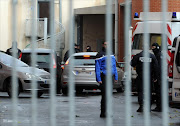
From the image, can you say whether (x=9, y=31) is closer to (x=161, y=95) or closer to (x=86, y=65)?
(x=161, y=95)

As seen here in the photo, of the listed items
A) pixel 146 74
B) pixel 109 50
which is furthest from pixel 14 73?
pixel 146 74

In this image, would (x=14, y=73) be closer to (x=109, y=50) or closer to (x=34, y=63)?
(x=34, y=63)

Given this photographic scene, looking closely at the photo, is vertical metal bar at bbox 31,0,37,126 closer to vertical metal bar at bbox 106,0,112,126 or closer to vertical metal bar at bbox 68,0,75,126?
vertical metal bar at bbox 68,0,75,126

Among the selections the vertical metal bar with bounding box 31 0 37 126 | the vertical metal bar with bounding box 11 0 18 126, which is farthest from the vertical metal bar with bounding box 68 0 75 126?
the vertical metal bar with bounding box 11 0 18 126

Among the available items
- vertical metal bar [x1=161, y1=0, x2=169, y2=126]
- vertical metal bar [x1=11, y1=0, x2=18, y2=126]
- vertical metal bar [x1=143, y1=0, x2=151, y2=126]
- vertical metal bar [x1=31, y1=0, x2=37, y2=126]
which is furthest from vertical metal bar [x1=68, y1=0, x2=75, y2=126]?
vertical metal bar [x1=161, y1=0, x2=169, y2=126]

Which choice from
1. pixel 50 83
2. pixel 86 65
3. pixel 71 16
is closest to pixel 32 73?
pixel 50 83

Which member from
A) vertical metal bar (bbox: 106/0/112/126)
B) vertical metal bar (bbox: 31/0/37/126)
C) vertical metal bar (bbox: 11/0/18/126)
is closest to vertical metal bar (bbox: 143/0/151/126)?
vertical metal bar (bbox: 106/0/112/126)

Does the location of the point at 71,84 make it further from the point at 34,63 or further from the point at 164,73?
the point at 164,73

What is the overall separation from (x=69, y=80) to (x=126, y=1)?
62 cm

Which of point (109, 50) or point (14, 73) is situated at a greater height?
point (109, 50)

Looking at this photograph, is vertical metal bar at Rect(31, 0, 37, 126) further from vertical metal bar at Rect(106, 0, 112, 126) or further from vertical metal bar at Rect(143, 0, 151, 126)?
vertical metal bar at Rect(143, 0, 151, 126)

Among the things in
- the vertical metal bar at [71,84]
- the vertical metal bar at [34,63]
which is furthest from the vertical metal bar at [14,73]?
the vertical metal bar at [71,84]

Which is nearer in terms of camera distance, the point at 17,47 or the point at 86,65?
the point at 17,47

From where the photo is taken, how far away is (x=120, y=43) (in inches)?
165
